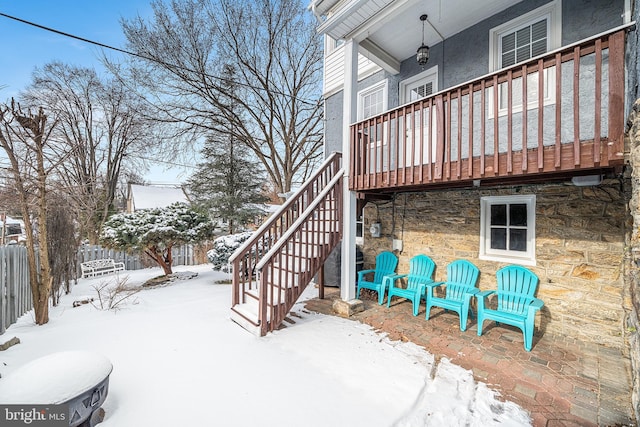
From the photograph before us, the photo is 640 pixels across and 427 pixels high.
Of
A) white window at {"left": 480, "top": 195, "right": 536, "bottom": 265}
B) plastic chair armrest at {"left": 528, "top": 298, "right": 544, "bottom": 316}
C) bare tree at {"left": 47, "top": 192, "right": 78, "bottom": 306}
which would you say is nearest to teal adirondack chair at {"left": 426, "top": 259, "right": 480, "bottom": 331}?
white window at {"left": 480, "top": 195, "right": 536, "bottom": 265}

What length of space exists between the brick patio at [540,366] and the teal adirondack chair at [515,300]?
10.5 inches

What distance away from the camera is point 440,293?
4891mm

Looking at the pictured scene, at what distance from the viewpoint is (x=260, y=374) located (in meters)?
2.80

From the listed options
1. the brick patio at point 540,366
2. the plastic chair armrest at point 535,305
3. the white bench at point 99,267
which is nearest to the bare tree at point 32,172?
the brick patio at point 540,366

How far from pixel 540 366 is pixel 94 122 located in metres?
20.5

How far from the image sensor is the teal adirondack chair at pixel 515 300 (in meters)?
3.30

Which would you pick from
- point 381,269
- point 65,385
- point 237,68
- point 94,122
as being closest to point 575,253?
point 381,269

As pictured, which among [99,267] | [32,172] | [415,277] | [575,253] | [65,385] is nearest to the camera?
[65,385]

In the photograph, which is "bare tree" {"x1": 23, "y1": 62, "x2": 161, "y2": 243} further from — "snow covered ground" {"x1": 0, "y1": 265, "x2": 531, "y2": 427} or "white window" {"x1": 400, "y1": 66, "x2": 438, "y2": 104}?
"white window" {"x1": 400, "y1": 66, "x2": 438, "y2": 104}

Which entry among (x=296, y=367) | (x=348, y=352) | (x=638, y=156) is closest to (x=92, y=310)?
(x=296, y=367)

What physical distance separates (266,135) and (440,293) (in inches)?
328

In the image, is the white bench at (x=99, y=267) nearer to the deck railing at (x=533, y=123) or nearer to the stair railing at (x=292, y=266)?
the stair railing at (x=292, y=266)

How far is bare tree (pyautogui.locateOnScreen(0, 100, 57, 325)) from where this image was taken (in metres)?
3.79

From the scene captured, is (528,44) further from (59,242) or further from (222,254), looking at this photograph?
(59,242)
